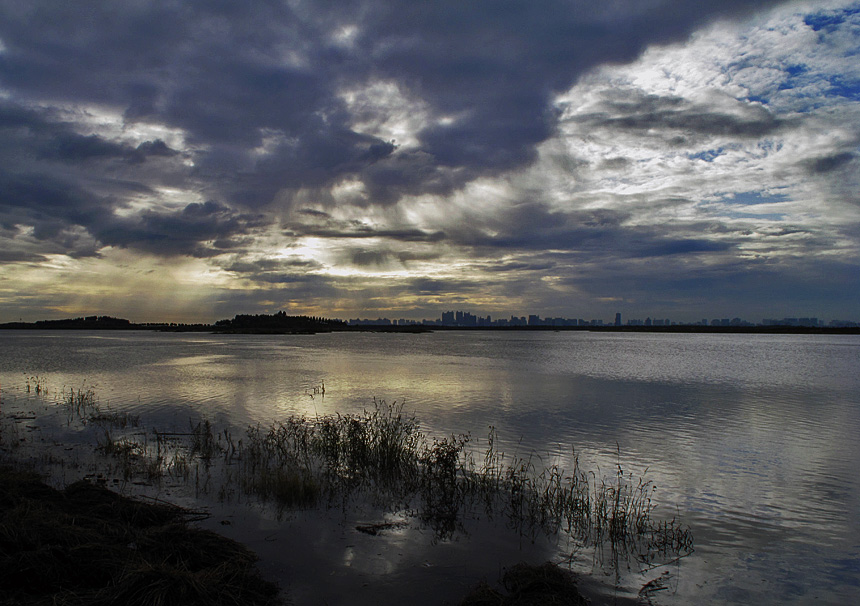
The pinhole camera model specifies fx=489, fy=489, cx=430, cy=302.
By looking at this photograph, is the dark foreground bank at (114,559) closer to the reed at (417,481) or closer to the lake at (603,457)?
the lake at (603,457)

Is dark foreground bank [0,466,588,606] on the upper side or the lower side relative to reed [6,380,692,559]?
upper

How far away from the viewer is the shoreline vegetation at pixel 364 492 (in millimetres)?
7043

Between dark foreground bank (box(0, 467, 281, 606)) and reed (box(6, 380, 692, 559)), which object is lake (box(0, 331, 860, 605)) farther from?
dark foreground bank (box(0, 467, 281, 606))

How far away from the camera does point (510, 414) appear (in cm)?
2292

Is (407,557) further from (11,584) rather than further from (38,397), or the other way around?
(38,397)

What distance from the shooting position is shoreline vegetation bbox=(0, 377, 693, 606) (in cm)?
704

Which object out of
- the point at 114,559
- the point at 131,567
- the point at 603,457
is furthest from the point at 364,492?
the point at 603,457

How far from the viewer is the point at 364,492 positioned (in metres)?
11.9

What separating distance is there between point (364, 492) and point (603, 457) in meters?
8.09

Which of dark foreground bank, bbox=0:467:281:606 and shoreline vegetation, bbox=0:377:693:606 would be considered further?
shoreline vegetation, bbox=0:377:693:606

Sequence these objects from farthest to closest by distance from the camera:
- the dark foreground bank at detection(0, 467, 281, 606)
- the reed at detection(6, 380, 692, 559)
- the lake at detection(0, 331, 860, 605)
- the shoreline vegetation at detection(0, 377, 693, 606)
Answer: the reed at detection(6, 380, 692, 559), the lake at detection(0, 331, 860, 605), the shoreline vegetation at detection(0, 377, 693, 606), the dark foreground bank at detection(0, 467, 281, 606)

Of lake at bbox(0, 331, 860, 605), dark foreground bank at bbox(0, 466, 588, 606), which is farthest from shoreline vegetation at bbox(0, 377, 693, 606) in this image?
lake at bbox(0, 331, 860, 605)

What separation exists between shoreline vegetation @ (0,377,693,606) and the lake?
1.88 ft

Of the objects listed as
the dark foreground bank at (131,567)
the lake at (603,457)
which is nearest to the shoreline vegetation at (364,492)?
the dark foreground bank at (131,567)
